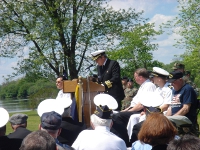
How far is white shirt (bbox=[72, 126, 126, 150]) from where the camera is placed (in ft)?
13.5

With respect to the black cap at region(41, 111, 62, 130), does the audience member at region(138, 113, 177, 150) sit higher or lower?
lower

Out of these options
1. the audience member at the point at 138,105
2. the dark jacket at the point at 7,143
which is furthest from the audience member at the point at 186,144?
the audience member at the point at 138,105

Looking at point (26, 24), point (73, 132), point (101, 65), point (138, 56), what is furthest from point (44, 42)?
point (73, 132)

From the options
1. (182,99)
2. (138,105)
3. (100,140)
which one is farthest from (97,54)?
(100,140)

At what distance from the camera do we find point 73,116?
6000 millimetres

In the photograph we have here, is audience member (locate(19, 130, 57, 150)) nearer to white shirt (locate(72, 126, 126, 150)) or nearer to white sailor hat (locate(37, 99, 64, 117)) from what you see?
white shirt (locate(72, 126, 126, 150))

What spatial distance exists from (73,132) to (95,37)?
22163 mm

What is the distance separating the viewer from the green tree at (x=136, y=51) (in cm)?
2530

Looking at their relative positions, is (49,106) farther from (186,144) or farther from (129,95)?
(129,95)

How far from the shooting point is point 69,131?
17.9 feet

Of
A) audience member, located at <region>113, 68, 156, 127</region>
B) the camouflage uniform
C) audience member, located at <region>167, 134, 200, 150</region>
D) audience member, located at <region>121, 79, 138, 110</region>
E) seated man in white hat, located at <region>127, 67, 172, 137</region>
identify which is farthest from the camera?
the camouflage uniform

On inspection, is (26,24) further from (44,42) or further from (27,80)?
(27,80)

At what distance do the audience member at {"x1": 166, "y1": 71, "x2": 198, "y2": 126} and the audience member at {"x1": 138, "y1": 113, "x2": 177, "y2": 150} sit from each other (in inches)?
87.3

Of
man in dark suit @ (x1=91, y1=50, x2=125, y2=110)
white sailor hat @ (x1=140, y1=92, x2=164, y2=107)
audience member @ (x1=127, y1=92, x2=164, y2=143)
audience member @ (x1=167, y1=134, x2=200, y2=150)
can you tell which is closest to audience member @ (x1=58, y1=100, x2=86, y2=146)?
audience member @ (x1=127, y1=92, x2=164, y2=143)
